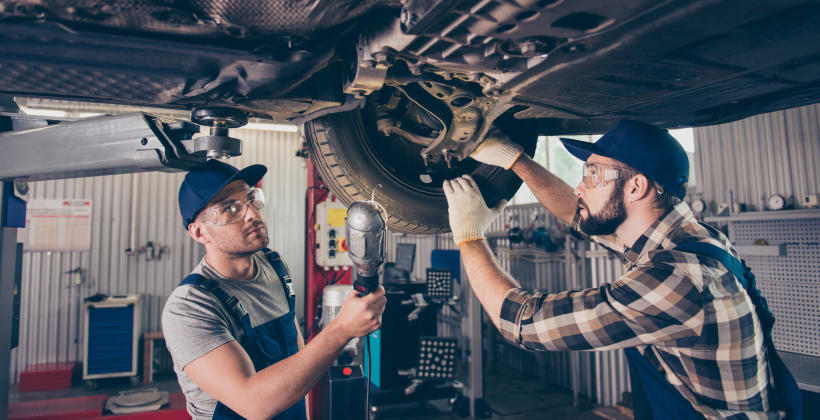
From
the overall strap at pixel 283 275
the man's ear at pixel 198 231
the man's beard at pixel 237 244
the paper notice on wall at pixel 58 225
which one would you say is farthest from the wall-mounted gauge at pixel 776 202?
the paper notice on wall at pixel 58 225

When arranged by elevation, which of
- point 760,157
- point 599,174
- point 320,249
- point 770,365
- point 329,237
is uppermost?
point 760,157

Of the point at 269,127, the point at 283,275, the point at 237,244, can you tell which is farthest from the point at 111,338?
the point at 237,244

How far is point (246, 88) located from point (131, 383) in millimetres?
5828

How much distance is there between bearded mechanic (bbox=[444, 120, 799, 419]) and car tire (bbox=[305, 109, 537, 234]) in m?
0.21

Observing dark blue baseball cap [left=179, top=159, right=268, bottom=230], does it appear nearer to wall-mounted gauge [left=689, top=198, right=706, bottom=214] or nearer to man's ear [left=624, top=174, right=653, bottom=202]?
man's ear [left=624, top=174, right=653, bottom=202]

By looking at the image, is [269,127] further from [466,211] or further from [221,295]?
[466,211]

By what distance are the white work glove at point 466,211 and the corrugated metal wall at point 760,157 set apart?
2.60 m

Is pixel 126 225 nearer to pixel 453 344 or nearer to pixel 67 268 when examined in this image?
pixel 67 268

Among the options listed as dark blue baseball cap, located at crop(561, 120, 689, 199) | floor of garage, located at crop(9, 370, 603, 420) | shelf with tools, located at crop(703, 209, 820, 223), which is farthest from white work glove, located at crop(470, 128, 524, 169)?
floor of garage, located at crop(9, 370, 603, 420)

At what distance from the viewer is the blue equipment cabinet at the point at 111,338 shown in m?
5.33

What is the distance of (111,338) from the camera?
214 inches

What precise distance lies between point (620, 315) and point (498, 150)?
0.79 m

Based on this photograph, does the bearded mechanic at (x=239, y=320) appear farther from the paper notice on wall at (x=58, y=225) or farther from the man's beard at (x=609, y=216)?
the paper notice on wall at (x=58, y=225)

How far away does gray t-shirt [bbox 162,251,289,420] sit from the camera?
4.48 feet
